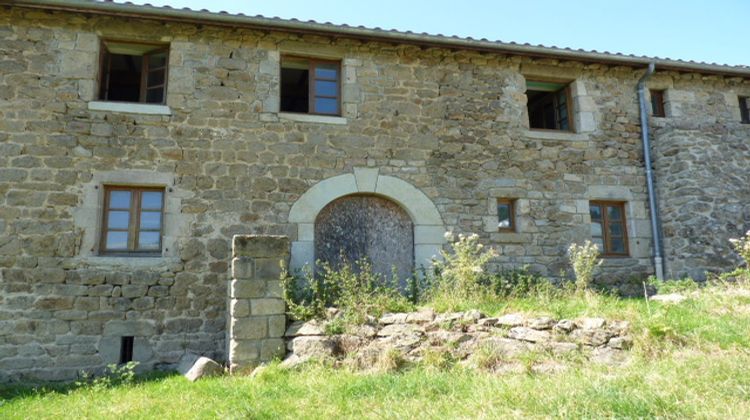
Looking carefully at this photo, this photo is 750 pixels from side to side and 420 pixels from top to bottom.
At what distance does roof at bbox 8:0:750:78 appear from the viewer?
631cm

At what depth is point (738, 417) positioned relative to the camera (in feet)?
8.55

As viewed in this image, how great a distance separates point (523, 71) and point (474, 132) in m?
1.40

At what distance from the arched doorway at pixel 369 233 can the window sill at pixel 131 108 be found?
2.51m

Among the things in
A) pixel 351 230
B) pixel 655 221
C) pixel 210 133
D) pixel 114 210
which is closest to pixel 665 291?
pixel 655 221

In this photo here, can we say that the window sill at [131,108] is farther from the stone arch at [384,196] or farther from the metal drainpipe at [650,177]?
the metal drainpipe at [650,177]

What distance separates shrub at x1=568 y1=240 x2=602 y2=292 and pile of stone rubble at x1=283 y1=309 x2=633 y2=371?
79.4 inches

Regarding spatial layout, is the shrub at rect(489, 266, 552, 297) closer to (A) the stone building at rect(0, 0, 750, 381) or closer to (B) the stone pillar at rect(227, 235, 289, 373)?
(A) the stone building at rect(0, 0, 750, 381)

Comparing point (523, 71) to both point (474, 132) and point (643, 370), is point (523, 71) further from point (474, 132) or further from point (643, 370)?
point (643, 370)

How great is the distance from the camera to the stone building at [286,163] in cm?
602

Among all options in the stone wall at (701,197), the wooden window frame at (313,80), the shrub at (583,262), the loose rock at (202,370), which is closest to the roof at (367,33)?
the wooden window frame at (313,80)

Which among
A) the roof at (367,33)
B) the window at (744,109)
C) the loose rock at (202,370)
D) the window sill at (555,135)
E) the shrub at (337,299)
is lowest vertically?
the loose rock at (202,370)

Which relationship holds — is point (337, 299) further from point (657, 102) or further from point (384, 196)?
point (657, 102)

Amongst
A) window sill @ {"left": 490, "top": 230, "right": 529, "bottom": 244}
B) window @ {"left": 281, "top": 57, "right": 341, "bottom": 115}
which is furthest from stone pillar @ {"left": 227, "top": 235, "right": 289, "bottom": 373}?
window sill @ {"left": 490, "top": 230, "right": 529, "bottom": 244}

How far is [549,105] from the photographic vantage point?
8773 mm
